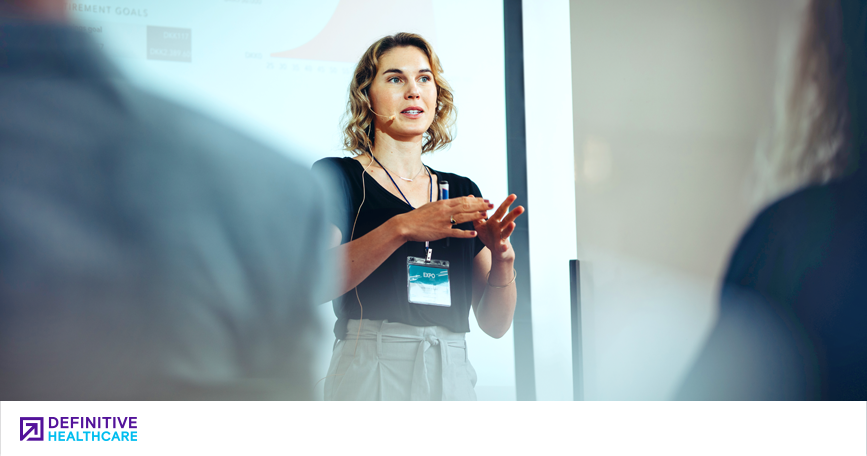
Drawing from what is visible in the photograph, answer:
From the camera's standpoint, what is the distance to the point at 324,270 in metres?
1.48

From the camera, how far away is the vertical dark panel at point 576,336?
1.57m

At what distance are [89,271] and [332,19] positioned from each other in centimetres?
110

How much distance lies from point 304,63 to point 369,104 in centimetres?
26

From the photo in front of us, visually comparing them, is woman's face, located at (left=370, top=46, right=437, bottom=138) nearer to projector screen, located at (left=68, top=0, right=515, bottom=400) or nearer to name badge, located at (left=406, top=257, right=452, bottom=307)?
projector screen, located at (left=68, top=0, right=515, bottom=400)

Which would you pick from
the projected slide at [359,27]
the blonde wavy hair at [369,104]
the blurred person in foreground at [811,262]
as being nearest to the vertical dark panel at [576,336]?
the blurred person in foreground at [811,262]

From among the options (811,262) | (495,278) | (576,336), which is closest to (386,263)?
(495,278)

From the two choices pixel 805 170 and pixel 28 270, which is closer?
pixel 28 270

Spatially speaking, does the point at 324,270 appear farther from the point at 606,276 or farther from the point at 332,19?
the point at 606,276

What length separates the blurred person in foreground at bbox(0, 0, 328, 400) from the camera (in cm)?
145

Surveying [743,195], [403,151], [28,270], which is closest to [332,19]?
[403,151]
